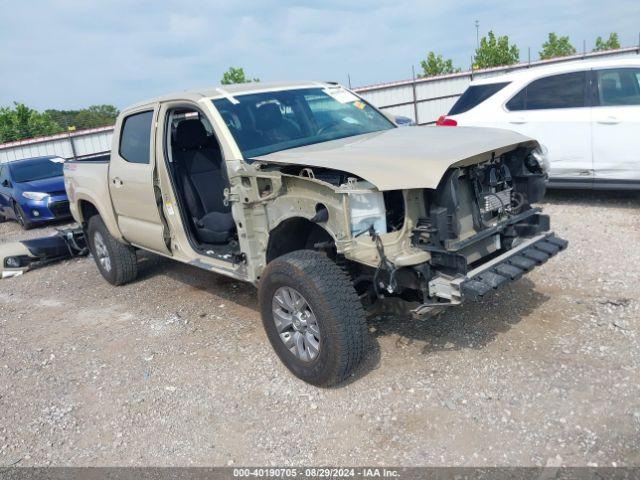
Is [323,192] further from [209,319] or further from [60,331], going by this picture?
[60,331]

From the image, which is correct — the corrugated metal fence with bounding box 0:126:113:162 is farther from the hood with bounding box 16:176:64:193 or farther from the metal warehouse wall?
the metal warehouse wall

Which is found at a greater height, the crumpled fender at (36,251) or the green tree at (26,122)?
the green tree at (26,122)

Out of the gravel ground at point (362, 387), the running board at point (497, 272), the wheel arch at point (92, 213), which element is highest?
the wheel arch at point (92, 213)

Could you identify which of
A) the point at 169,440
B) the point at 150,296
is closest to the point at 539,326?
the point at 169,440

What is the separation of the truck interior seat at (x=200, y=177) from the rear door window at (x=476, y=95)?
4.30 m

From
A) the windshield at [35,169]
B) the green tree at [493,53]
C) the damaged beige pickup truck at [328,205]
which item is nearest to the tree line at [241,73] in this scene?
the green tree at [493,53]

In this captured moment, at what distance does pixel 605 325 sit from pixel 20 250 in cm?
724

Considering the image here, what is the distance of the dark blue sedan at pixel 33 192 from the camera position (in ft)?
35.8

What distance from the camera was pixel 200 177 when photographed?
5.35 m

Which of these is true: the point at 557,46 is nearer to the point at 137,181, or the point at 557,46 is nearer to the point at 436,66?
the point at 436,66

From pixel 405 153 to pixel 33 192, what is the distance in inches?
377

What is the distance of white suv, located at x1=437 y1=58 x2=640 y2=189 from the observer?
22.3 ft

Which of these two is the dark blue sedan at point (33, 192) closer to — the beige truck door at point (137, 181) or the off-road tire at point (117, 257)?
the off-road tire at point (117, 257)

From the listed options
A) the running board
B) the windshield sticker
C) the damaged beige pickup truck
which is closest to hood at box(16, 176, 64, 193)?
the damaged beige pickup truck
